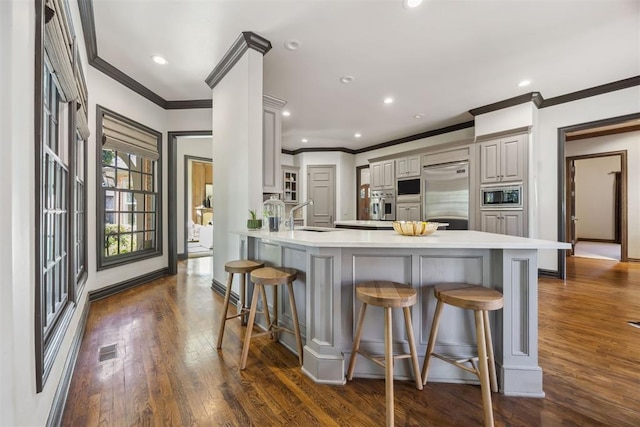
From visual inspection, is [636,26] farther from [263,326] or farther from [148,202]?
[148,202]

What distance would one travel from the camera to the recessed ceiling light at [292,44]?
109 inches

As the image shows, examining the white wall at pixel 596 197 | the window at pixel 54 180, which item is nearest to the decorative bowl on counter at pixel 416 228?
the window at pixel 54 180

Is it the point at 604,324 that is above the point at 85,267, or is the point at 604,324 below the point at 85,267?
below

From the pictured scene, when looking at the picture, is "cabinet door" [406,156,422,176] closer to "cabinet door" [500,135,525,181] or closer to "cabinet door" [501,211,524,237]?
"cabinet door" [500,135,525,181]

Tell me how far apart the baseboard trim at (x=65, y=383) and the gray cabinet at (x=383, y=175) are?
5.58 metres

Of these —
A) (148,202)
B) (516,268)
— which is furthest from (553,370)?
(148,202)

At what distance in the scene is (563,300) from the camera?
3223 millimetres

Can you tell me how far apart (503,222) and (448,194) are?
1019 mm

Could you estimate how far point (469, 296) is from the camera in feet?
4.83

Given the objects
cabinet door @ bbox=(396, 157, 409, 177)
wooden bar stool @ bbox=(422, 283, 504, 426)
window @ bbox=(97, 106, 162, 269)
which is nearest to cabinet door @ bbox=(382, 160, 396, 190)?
cabinet door @ bbox=(396, 157, 409, 177)

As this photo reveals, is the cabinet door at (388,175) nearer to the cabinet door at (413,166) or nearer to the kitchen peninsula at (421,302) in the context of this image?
the cabinet door at (413,166)

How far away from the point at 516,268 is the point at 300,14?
2.59m

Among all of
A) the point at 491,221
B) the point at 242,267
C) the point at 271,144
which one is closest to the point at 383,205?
the point at 491,221

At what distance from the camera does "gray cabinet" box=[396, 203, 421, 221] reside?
5.58 meters
